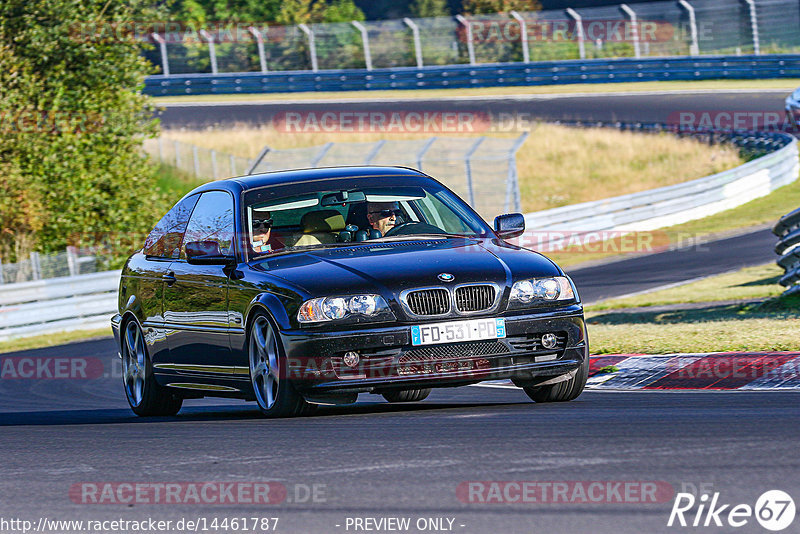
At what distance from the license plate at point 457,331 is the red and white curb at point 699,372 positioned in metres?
1.93

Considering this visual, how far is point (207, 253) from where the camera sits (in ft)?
28.8

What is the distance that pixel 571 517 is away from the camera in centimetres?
482

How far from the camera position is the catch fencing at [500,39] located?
44344 millimetres

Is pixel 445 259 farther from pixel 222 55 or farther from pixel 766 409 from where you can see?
pixel 222 55

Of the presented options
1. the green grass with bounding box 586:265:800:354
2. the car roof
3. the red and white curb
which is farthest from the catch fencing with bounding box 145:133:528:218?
the car roof

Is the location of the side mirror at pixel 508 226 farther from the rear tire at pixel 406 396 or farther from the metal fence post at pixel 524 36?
the metal fence post at pixel 524 36

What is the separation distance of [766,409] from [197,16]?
61660 mm

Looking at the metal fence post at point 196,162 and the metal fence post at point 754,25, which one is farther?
Result: the metal fence post at point 754,25

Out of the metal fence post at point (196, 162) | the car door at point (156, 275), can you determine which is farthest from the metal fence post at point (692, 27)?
the car door at point (156, 275)

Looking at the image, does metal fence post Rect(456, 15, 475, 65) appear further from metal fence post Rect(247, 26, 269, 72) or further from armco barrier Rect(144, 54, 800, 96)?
metal fence post Rect(247, 26, 269, 72)

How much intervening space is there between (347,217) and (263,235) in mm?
576

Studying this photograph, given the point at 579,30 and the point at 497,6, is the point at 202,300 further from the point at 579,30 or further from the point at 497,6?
the point at 497,6

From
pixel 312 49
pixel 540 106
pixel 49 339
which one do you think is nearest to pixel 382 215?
pixel 49 339

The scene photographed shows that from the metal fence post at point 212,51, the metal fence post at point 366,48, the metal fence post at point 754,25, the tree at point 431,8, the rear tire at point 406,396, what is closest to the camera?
the rear tire at point 406,396
